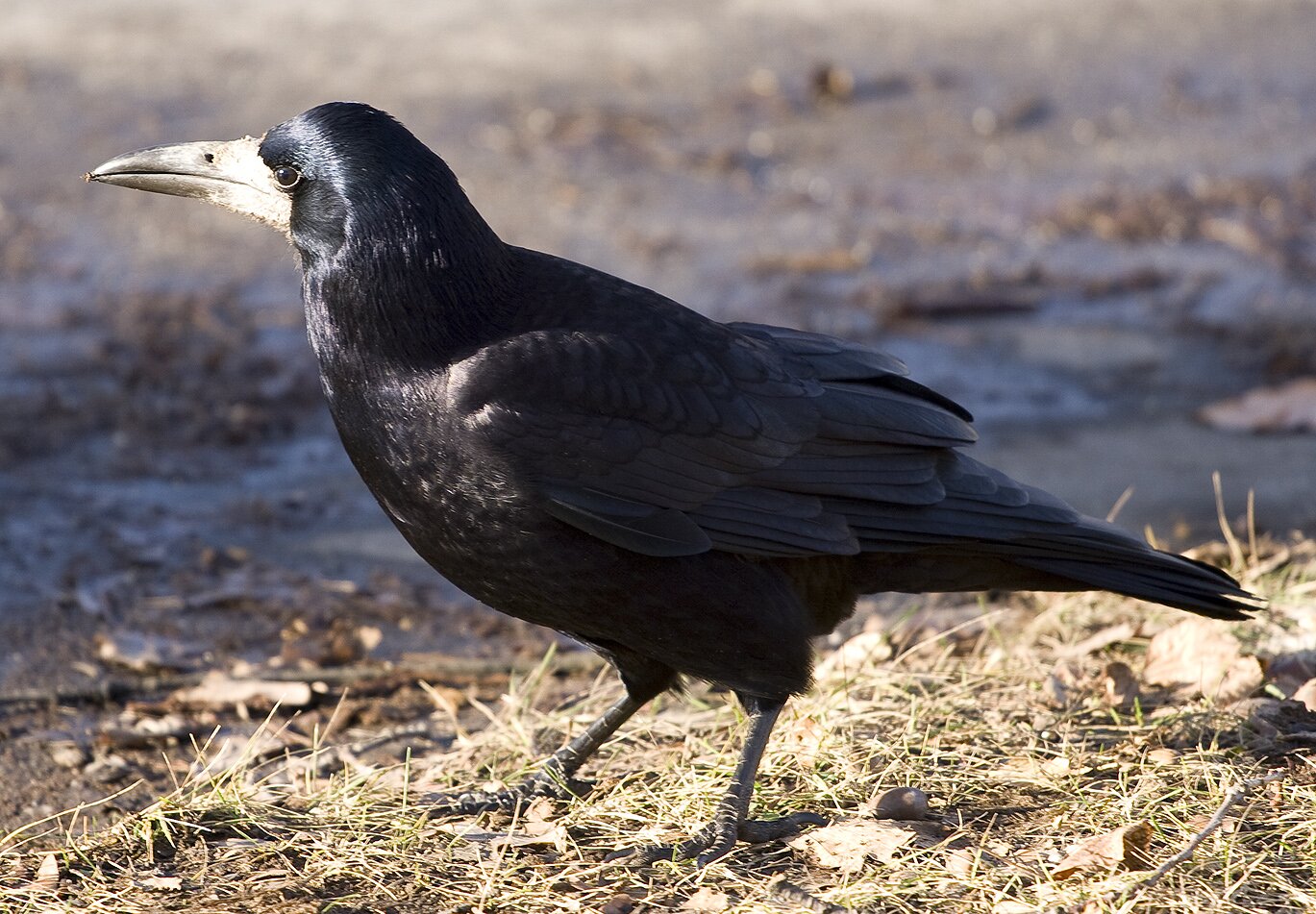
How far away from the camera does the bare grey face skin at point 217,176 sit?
3.82 m

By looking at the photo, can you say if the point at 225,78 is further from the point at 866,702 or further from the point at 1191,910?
the point at 1191,910

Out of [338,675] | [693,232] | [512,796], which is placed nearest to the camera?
[512,796]

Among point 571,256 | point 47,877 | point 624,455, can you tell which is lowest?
point 47,877

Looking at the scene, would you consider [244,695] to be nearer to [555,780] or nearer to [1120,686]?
[555,780]

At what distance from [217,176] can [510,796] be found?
68.2 inches

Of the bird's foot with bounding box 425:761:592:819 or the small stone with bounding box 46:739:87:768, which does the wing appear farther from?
the small stone with bounding box 46:739:87:768

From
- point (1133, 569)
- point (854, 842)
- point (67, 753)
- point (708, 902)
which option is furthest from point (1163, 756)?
point (67, 753)

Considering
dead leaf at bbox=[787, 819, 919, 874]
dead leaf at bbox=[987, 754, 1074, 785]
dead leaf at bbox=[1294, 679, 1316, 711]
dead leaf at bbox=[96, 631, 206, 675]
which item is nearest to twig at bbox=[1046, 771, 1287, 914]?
dead leaf at bbox=[787, 819, 919, 874]

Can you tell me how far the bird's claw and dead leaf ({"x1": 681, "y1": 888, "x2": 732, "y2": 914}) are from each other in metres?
0.63

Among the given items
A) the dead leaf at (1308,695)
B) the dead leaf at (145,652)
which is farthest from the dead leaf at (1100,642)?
the dead leaf at (145,652)

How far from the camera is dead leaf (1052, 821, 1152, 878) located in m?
3.33

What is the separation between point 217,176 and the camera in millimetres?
3898

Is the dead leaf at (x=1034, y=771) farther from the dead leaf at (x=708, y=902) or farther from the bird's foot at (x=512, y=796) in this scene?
the bird's foot at (x=512, y=796)

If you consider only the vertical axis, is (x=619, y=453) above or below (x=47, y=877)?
above
